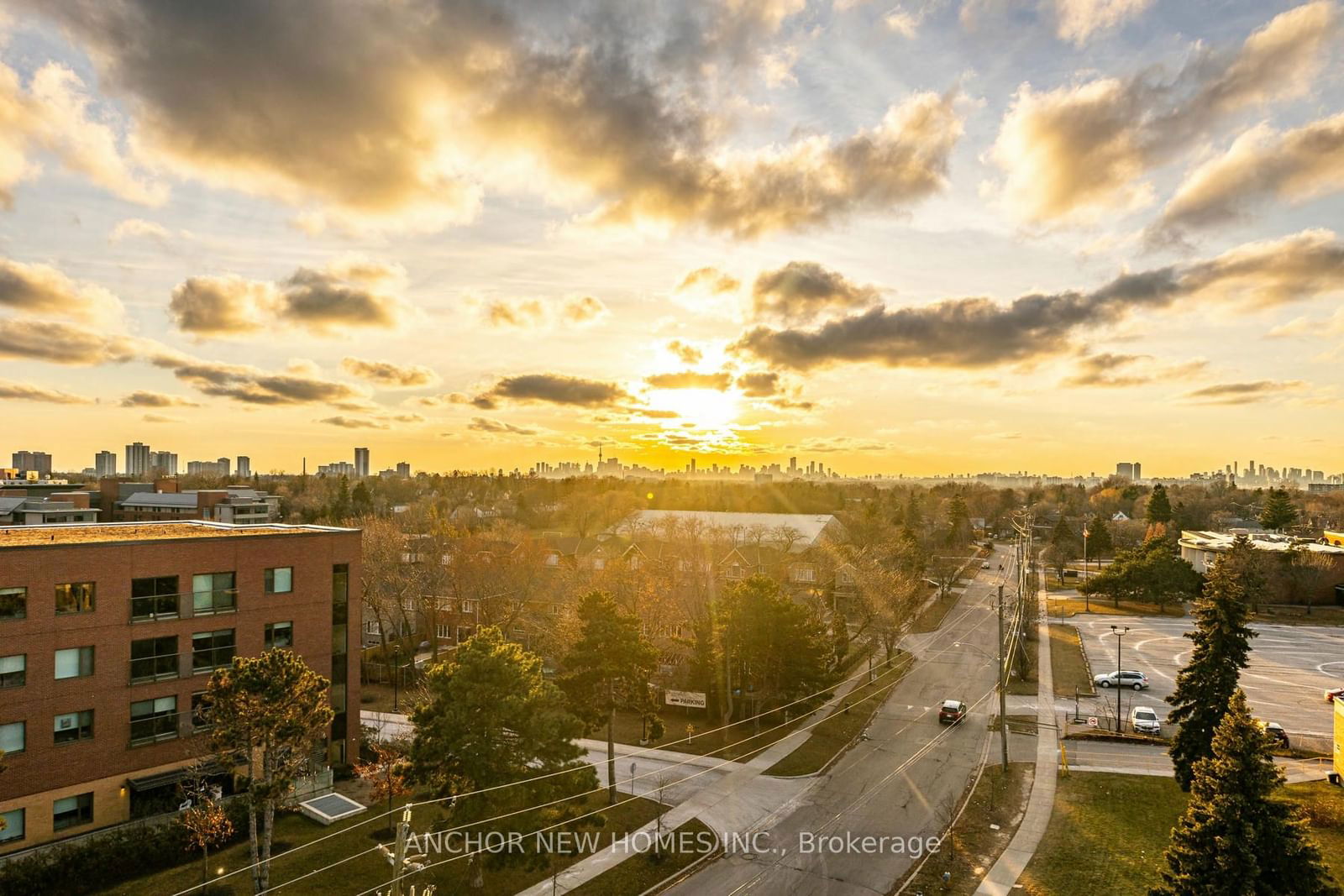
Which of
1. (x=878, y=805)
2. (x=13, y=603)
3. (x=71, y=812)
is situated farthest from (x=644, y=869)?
(x=13, y=603)

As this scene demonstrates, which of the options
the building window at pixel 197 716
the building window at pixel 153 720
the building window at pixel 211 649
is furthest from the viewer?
the building window at pixel 211 649

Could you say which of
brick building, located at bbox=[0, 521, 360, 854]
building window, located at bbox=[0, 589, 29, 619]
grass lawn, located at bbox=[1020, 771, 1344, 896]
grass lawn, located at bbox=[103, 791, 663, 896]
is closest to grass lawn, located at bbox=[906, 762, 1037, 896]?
grass lawn, located at bbox=[1020, 771, 1344, 896]

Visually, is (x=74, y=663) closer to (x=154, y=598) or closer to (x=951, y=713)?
(x=154, y=598)

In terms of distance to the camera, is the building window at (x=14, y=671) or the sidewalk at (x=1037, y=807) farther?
the building window at (x=14, y=671)

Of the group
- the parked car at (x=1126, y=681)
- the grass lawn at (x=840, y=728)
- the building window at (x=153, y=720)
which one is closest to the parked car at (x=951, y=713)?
the grass lawn at (x=840, y=728)

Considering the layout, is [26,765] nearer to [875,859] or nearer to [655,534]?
[875,859]

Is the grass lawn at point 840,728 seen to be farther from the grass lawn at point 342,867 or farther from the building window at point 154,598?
the building window at point 154,598
